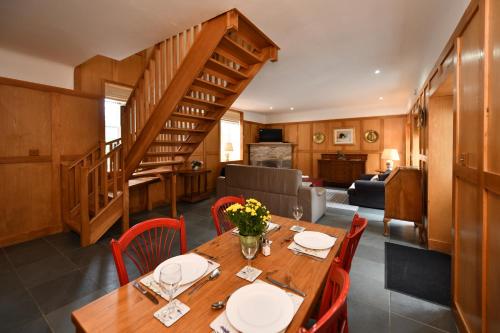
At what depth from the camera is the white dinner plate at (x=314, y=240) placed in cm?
139

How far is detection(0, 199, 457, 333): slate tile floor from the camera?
5.63 ft

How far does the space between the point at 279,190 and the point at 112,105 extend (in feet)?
11.3

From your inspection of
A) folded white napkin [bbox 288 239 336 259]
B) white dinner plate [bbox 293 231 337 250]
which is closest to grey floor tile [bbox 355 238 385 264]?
white dinner plate [bbox 293 231 337 250]

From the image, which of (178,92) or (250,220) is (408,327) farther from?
(178,92)

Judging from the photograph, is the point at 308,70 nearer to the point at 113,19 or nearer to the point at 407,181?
the point at 407,181

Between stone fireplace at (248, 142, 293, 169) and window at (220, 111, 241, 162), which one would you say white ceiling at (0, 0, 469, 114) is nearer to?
window at (220, 111, 241, 162)

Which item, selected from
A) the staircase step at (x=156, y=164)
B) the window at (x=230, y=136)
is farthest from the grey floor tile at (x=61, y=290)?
the window at (x=230, y=136)

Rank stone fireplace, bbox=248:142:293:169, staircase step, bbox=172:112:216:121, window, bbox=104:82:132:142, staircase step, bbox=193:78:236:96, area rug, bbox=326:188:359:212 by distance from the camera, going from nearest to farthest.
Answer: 1. staircase step, bbox=193:78:236:96
2. staircase step, bbox=172:112:216:121
3. window, bbox=104:82:132:142
4. area rug, bbox=326:188:359:212
5. stone fireplace, bbox=248:142:293:169

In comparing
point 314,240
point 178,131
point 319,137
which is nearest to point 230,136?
point 319,137

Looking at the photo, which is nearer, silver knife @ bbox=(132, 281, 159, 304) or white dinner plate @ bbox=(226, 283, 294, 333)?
white dinner plate @ bbox=(226, 283, 294, 333)

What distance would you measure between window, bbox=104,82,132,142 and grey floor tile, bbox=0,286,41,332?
2609mm

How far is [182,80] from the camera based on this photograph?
2.56m

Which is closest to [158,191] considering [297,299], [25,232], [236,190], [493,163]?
[236,190]

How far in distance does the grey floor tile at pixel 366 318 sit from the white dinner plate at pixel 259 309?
3.90 ft
